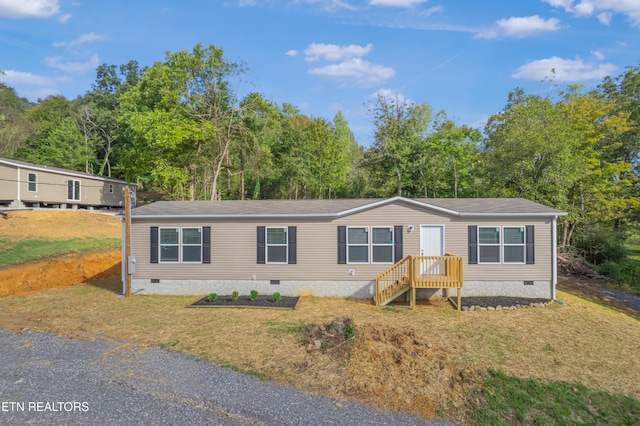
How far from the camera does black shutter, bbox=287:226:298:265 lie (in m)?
12.0

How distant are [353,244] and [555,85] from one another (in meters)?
22.8

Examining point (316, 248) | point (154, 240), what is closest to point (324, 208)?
point (316, 248)

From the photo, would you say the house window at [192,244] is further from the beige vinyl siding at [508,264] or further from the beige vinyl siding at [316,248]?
the beige vinyl siding at [508,264]

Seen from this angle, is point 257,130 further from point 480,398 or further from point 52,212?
point 480,398

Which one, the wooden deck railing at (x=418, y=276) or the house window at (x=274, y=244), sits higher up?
the house window at (x=274, y=244)

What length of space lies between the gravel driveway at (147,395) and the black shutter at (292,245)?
5421mm

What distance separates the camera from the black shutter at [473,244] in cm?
1163

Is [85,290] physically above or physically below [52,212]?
below

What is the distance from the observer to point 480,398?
587 cm

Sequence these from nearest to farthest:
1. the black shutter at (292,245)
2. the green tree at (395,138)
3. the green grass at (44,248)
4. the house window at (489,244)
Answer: the house window at (489,244) → the black shutter at (292,245) → the green grass at (44,248) → the green tree at (395,138)

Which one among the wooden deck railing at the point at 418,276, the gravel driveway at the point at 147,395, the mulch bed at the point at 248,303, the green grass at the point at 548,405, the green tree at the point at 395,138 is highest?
the green tree at the point at 395,138

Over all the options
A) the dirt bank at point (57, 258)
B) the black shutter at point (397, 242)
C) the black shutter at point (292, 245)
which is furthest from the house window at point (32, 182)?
the black shutter at point (397, 242)

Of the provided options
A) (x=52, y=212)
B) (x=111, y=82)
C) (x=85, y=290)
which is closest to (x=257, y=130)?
(x=52, y=212)

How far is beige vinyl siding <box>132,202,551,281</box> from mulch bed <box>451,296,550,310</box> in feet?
2.29
